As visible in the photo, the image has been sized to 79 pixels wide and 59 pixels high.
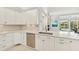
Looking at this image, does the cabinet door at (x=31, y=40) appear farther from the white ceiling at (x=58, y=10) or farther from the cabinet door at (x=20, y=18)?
the white ceiling at (x=58, y=10)

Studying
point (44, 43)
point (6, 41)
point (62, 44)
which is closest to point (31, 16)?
point (44, 43)

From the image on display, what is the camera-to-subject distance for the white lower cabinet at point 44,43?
2070mm

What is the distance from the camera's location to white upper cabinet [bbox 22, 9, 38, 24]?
2.02 m

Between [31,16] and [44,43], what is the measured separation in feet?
2.07

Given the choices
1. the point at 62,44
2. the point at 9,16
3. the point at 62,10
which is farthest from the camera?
the point at 9,16

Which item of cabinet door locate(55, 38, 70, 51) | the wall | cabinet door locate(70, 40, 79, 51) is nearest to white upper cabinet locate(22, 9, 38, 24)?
the wall

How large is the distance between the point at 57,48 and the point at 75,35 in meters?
0.46

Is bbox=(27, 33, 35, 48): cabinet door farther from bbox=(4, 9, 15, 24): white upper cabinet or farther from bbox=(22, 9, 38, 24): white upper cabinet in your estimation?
bbox=(4, 9, 15, 24): white upper cabinet

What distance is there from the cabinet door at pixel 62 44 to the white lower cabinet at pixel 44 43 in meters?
0.11

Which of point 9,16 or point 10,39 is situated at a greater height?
point 9,16

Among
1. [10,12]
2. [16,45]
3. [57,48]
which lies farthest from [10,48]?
[57,48]

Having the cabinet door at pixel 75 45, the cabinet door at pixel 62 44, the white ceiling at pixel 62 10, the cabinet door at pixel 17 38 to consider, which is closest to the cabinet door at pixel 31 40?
the cabinet door at pixel 17 38

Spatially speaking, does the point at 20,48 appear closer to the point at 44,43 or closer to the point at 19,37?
the point at 19,37

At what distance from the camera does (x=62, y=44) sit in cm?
211
